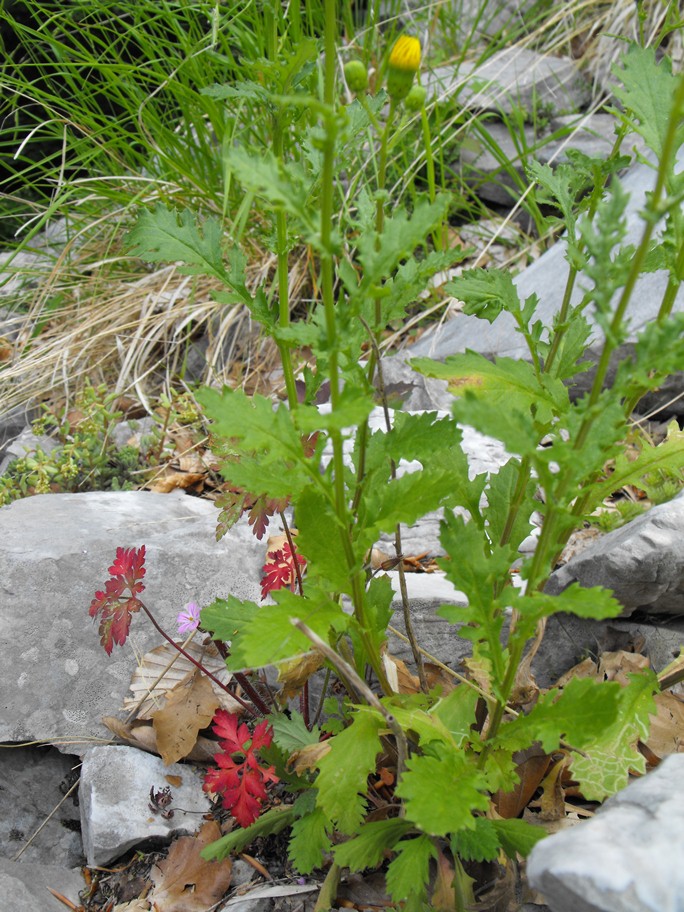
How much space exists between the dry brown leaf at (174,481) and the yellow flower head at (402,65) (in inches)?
72.4

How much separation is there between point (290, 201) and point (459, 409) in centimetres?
34

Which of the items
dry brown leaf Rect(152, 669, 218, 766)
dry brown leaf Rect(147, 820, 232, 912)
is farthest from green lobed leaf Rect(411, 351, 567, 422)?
dry brown leaf Rect(147, 820, 232, 912)

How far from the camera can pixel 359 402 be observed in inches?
41.0

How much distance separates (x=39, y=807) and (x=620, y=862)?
1437mm

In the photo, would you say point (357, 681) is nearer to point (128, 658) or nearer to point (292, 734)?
point (292, 734)

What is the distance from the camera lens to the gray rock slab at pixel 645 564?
172 centimetres

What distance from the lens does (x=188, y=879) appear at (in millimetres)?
1559

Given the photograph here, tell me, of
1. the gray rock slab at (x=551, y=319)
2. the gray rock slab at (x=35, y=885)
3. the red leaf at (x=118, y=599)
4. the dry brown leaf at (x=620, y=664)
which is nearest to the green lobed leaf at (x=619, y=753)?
the dry brown leaf at (x=620, y=664)

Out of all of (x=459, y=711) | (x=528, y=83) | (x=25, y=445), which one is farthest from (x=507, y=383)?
(x=528, y=83)

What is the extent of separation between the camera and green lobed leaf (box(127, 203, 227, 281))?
141 centimetres

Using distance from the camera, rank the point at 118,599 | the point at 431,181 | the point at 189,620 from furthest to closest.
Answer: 1. the point at 431,181
2. the point at 189,620
3. the point at 118,599

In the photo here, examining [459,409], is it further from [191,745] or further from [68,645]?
[68,645]

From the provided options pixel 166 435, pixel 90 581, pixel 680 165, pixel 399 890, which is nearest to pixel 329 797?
pixel 399 890

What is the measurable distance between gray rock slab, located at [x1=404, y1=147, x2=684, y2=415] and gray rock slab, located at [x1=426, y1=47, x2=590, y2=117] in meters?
1.20
